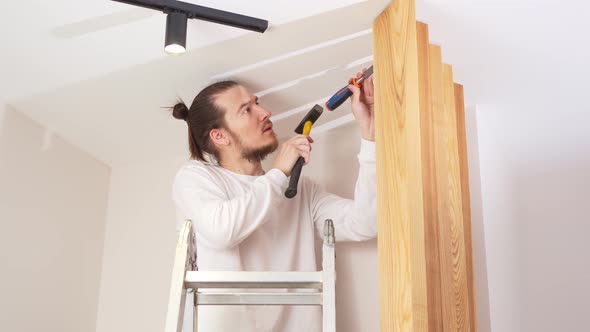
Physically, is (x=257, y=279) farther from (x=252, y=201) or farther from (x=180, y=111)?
(x=180, y=111)

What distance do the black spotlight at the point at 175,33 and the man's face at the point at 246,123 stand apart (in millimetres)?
442

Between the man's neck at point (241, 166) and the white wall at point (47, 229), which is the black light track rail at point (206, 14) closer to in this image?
the man's neck at point (241, 166)

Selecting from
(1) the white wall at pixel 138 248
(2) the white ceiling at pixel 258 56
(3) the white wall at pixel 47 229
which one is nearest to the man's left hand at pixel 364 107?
(2) the white ceiling at pixel 258 56

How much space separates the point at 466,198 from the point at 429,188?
42 centimetres

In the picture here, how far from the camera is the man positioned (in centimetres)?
200

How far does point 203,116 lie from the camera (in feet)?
7.43

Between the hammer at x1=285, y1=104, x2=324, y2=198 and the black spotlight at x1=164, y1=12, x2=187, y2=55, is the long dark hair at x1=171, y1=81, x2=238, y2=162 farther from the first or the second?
the black spotlight at x1=164, y1=12, x2=187, y2=55

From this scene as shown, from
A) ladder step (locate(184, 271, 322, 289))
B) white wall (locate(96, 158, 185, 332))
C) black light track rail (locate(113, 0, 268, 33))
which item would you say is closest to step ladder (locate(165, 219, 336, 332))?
ladder step (locate(184, 271, 322, 289))

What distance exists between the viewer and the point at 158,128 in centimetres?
254

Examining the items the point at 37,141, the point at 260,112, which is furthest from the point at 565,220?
the point at 37,141

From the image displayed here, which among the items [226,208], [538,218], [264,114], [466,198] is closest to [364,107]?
[264,114]

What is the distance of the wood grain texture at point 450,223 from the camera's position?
6.13ft

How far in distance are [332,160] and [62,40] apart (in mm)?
1120

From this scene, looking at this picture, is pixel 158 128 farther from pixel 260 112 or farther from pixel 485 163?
pixel 485 163
